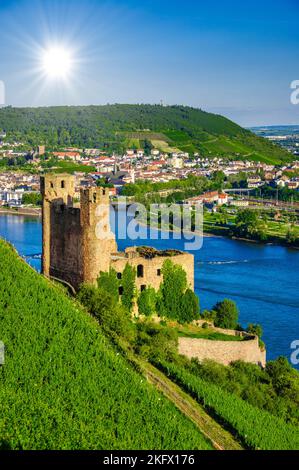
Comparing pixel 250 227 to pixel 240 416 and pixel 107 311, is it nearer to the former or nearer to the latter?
pixel 107 311

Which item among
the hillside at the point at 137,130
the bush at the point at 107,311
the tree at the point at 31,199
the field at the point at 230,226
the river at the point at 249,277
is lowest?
the river at the point at 249,277

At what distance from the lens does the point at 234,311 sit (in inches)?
531

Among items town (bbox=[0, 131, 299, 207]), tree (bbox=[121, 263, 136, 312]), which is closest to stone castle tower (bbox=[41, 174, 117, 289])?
tree (bbox=[121, 263, 136, 312])

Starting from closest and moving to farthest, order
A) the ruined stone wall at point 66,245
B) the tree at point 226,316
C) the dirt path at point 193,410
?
the dirt path at point 193,410 < the ruined stone wall at point 66,245 < the tree at point 226,316

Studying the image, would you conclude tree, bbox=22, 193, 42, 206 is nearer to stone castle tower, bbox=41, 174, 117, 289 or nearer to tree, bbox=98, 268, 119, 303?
stone castle tower, bbox=41, 174, 117, 289

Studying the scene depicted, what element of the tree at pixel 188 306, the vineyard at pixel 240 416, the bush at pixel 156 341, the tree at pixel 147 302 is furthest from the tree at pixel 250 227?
the vineyard at pixel 240 416

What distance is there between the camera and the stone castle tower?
447 inches

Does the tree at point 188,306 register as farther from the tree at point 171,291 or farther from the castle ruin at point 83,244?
the castle ruin at point 83,244

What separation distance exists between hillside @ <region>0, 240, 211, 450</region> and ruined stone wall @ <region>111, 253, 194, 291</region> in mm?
1735

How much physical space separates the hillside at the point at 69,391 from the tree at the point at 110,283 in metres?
1.36

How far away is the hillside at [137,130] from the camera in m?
70.9

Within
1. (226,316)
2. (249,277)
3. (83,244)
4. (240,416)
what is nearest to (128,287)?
(83,244)

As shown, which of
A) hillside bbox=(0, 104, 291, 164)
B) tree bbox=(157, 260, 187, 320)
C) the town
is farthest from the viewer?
hillside bbox=(0, 104, 291, 164)

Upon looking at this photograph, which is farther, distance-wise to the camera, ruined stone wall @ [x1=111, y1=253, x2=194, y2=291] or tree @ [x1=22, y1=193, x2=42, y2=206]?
tree @ [x1=22, y1=193, x2=42, y2=206]
